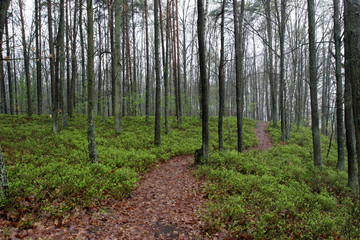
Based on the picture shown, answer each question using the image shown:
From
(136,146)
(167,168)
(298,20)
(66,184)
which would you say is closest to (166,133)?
(136,146)

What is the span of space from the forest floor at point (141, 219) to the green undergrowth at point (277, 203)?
0.42m

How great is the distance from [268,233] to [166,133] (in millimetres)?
10420

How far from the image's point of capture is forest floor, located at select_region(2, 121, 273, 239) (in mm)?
3454

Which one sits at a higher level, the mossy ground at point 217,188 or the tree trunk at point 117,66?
the tree trunk at point 117,66

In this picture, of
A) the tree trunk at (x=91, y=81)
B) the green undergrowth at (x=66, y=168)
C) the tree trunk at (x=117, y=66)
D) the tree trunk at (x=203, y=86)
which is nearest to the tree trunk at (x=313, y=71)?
the tree trunk at (x=203, y=86)

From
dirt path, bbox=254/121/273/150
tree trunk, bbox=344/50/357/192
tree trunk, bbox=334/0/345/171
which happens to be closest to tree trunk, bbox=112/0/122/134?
dirt path, bbox=254/121/273/150

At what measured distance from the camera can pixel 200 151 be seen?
816cm

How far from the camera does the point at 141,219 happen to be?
4.22 metres

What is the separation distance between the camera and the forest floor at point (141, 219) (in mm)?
3454

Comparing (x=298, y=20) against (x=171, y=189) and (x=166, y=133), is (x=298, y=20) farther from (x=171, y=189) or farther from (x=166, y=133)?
(x=171, y=189)

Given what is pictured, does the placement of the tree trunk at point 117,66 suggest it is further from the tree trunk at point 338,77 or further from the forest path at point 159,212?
the tree trunk at point 338,77

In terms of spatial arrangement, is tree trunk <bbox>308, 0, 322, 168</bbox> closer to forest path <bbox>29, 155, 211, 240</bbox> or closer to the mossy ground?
the mossy ground

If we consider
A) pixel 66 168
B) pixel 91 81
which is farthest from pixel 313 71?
pixel 66 168

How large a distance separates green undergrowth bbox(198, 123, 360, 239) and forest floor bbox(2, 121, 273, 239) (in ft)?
1.39
